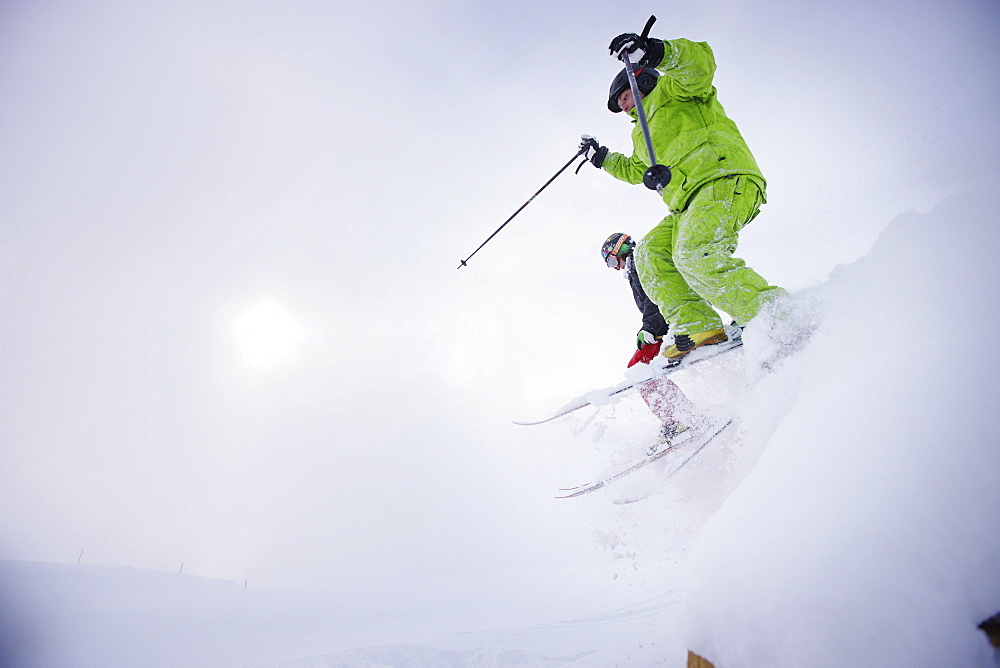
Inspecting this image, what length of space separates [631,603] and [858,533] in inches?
207

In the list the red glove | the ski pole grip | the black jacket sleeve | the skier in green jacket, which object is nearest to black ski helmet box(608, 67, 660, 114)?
the skier in green jacket

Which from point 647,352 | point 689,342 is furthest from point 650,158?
point 647,352

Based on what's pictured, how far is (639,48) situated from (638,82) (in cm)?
46

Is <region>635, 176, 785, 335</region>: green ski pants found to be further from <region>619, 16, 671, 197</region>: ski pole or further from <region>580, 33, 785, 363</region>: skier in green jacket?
<region>619, 16, 671, 197</region>: ski pole

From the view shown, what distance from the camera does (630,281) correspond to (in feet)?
14.4

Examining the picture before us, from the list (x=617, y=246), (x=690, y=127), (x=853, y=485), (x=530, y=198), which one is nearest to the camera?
(x=853, y=485)

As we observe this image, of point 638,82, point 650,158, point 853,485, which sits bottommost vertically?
point 853,485

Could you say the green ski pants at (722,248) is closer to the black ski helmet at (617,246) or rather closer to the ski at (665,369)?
the ski at (665,369)

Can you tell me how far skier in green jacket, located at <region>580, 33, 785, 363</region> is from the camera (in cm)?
231

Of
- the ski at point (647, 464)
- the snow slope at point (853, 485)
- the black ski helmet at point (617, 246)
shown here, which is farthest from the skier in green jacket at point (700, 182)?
the black ski helmet at point (617, 246)

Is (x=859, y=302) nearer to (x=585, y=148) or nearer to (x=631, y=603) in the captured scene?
(x=585, y=148)

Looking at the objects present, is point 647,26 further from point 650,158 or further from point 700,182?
point 700,182

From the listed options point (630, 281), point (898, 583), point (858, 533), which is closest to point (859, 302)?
point (858, 533)

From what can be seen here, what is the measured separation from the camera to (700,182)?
240 cm
